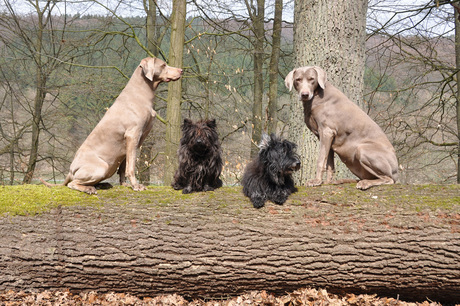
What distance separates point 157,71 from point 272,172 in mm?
2324

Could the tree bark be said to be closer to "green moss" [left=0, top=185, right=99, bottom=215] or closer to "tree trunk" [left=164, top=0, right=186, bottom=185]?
"tree trunk" [left=164, top=0, right=186, bottom=185]

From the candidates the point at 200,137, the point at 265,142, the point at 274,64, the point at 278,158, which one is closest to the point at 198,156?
the point at 200,137

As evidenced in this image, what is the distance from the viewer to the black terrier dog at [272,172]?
404 centimetres

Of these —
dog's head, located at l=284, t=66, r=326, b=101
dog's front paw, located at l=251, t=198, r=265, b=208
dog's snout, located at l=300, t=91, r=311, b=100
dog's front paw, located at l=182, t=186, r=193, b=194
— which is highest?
dog's head, located at l=284, t=66, r=326, b=101

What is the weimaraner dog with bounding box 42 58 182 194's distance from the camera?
15.8ft

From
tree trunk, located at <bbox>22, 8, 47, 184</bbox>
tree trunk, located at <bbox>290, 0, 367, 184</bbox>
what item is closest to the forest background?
tree trunk, located at <bbox>22, 8, 47, 184</bbox>

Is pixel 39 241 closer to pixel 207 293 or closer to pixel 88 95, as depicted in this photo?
pixel 207 293

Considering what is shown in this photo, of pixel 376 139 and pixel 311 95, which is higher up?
pixel 311 95

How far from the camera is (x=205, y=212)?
4.26 m

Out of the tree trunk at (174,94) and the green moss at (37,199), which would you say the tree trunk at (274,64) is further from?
the green moss at (37,199)

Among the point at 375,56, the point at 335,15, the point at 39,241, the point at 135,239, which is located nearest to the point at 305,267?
the point at 135,239

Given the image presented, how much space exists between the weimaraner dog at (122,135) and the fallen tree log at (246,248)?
64 centimetres

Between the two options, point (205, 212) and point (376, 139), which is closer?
point (205, 212)

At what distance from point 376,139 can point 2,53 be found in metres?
10.5
